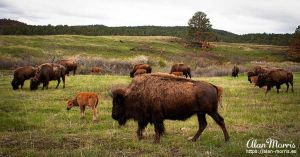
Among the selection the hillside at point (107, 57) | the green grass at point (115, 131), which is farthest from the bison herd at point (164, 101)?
the hillside at point (107, 57)

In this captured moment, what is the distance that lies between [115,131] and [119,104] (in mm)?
1009

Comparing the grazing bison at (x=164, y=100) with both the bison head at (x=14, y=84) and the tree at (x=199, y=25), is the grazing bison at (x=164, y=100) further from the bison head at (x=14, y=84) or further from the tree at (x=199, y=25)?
the tree at (x=199, y=25)

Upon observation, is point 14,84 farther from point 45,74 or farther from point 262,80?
point 262,80

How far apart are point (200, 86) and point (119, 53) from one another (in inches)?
2315

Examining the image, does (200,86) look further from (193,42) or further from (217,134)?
(193,42)

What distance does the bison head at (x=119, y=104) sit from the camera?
10.9m

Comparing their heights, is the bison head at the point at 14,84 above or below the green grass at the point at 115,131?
below

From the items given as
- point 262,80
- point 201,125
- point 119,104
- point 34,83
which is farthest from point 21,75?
point 201,125

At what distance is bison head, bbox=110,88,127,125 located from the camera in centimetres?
1090

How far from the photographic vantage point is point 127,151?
9.12 meters

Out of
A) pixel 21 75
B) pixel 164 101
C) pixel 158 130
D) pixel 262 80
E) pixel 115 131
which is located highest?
pixel 164 101

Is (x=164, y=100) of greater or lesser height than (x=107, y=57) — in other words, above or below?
above

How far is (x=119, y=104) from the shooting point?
10992 millimetres

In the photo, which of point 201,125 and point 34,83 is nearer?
point 201,125
